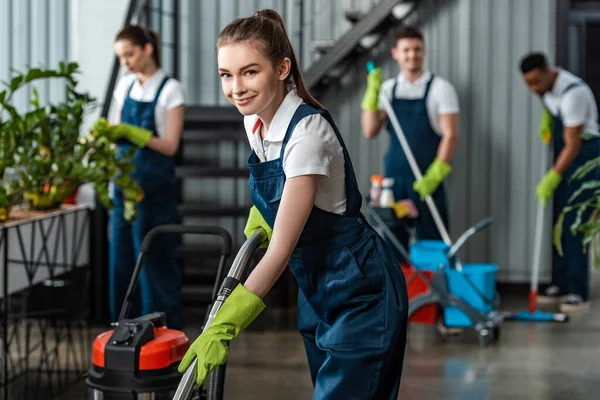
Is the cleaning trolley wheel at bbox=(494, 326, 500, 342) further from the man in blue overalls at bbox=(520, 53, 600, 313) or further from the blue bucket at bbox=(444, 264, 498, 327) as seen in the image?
the man in blue overalls at bbox=(520, 53, 600, 313)

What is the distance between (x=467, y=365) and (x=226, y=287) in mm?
2724

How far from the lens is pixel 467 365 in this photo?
4.40 meters

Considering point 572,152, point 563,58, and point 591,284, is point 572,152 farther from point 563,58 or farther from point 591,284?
point 591,284

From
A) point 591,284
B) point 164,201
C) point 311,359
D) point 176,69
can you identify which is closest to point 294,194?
point 311,359

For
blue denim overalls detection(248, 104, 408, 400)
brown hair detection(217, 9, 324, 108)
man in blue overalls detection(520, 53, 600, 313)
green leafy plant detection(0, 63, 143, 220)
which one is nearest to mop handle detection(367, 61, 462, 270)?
man in blue overalls detection(520, 53, 600, 313)

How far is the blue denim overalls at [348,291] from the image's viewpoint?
2.04 metres

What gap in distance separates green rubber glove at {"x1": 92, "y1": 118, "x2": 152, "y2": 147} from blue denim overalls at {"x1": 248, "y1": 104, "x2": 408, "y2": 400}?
217 cm

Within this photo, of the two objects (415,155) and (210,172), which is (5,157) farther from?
(415,155)

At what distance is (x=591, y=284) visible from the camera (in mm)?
6703

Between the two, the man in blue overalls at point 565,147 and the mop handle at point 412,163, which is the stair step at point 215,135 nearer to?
the mop handle at point 412,163

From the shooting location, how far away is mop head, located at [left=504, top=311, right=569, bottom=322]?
524 cm

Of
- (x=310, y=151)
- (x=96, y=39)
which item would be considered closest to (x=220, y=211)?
(x=96, y=39)

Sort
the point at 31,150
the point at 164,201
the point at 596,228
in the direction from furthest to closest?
the point at 164,201
the point at 31,150
the point at 596,228

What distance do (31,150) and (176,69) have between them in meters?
2.23
